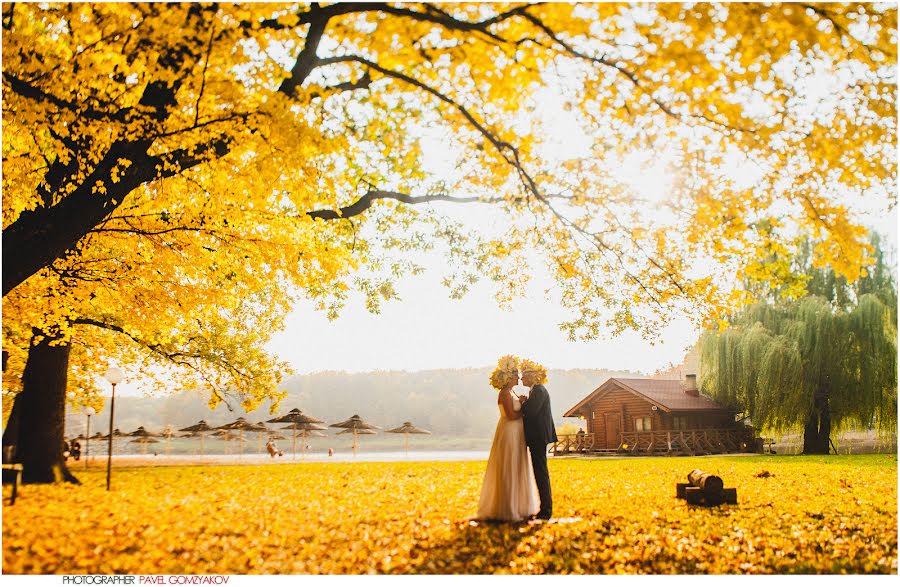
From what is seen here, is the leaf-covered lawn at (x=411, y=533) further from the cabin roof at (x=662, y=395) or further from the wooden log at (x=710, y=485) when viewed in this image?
the cabin roof at (x=662, y=395)

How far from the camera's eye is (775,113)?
6004 mm

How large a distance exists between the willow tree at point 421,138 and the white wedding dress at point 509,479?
2690 millimetres

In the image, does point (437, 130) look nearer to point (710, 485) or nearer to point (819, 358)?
Answer: point (710, 485)

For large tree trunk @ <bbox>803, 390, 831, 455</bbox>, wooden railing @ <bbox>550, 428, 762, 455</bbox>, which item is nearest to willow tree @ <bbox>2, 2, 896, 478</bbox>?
large tree trunk @ <bbox>803, 390, 831, 455</bbox>

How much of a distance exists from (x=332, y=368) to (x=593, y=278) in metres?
53.3

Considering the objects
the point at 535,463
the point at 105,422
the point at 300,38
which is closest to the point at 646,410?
the point at 535,463

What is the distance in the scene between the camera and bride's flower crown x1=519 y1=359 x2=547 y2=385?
719cm

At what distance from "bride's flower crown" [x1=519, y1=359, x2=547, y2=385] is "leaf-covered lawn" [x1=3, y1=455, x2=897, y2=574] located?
153cm

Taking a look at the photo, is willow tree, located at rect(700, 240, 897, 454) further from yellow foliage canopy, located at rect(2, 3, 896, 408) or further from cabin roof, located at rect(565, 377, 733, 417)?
yellow foliage canopy, located at rect(2, 3, 896, 408)

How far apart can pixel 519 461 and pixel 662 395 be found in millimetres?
22299

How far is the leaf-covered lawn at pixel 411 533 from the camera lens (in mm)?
5137

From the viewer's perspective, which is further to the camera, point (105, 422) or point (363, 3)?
point (105, 422)

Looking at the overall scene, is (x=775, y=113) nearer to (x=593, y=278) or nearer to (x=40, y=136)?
(x=593, y=278)

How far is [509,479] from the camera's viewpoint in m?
6.82
